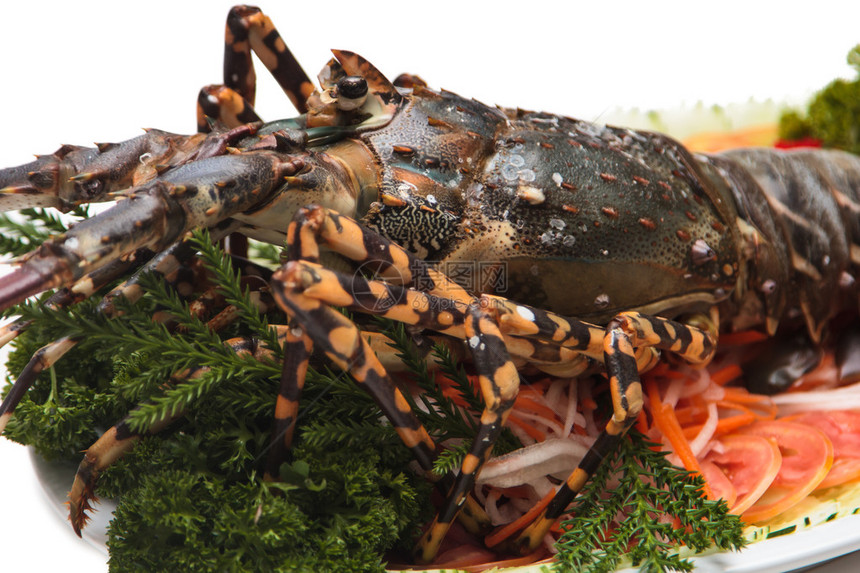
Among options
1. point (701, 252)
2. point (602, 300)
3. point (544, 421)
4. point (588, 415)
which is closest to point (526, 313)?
point (602, 300)

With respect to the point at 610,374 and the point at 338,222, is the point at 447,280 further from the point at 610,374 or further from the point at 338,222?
the point at 610,374

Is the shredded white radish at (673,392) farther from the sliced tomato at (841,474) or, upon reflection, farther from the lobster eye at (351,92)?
the lobster eye at (351,92)

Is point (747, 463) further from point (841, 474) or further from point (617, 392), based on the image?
point (617, 392)

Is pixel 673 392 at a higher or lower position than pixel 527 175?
lower

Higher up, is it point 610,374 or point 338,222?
point 338,222

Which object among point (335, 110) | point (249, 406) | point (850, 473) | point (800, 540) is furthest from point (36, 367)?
point (850, 473)

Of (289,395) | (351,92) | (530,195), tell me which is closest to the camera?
(289,395)

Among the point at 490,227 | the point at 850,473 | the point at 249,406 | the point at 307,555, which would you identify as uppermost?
the point at 490,227

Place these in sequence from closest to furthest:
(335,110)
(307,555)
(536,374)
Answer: (307,555) < (335,110) < (536,374)
